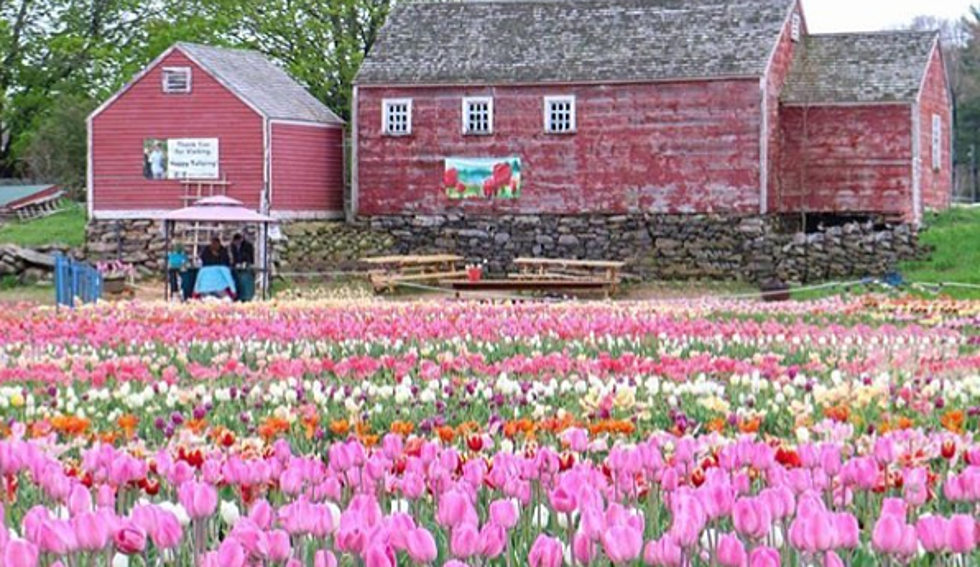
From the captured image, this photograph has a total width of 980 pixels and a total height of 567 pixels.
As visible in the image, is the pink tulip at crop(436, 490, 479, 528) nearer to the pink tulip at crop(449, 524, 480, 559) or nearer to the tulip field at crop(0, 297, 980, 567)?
the tulip field at crop(0, 297, 980, 567)

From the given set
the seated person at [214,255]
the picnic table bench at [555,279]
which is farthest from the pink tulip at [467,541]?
the picnic table bench at [555,279]

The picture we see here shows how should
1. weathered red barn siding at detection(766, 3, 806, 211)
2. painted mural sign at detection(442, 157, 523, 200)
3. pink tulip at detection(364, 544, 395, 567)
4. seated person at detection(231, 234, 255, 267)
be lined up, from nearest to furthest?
1. pink tulip at detection(364, 544, 395, 567)
2. seated person at detection(231, 234, 255, 267)
3. weathered red barn siding at detection(766, 3, 806, 211)
4. painted mural sign at detection(442, 157, 523, 200)

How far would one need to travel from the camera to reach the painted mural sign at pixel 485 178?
4616 centimetres

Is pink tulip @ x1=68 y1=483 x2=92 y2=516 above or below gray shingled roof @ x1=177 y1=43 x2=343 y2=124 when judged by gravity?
below

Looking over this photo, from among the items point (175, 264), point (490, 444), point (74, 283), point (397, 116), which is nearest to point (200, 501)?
point (490, 444)

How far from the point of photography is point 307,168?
1886 inches

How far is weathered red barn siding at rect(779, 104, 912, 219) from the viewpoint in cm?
4447

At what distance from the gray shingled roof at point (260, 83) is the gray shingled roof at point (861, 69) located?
1318cm

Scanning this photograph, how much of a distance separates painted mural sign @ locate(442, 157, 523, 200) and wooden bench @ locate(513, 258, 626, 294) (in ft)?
7.01

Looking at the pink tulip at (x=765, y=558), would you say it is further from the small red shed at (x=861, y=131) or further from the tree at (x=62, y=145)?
the tree at (x=62, y=145)

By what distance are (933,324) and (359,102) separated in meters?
30.1

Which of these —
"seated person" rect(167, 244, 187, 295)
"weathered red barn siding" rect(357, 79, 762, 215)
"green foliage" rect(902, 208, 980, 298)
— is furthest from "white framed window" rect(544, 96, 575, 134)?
"seated person" rect(167, 244, 187, 295)

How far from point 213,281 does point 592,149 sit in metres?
17.3

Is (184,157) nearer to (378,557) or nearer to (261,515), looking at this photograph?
(261,515)
